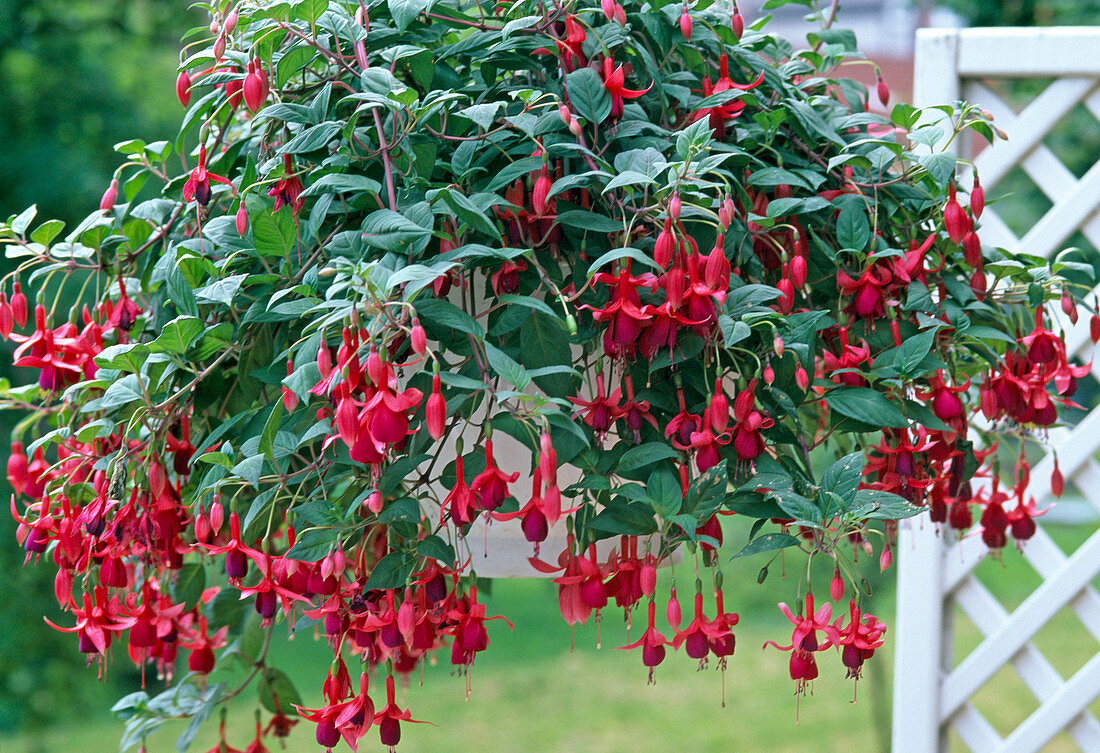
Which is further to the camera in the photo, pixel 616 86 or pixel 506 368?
pixel 616 86

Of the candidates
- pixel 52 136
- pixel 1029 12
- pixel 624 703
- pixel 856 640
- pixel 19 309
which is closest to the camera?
pixel 856 640

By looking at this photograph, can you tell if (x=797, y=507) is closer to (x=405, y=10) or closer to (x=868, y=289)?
(x=868, y=289)

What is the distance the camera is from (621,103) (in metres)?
0.50

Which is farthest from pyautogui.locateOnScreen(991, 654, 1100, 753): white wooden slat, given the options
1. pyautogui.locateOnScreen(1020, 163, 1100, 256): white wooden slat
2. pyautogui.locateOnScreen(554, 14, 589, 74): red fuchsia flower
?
pyautogui.locateOnScreen(554, 14, 589, 74): red fuchsia flower

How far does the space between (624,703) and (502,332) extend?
7.65ft

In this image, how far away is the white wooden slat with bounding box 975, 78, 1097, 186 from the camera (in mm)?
927

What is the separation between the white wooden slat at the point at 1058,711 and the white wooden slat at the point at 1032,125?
1.55 ft

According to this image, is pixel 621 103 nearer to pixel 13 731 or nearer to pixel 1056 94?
pixel 1056 94

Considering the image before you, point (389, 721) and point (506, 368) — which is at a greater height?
point (506, 368)

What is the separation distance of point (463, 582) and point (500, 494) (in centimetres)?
13

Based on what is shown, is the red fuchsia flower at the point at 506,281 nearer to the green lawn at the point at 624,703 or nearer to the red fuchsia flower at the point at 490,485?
the red fuchsia flower at the point at 490,485

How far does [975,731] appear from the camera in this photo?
0.98 meters

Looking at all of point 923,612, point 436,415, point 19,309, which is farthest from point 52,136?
point 436,415

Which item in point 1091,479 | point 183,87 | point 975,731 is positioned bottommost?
point 975,731
